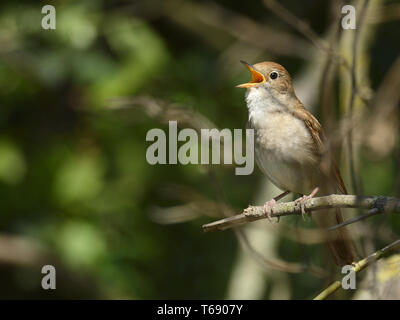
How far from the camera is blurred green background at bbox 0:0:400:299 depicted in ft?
19.9

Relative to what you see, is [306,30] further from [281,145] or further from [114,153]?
[114,153]

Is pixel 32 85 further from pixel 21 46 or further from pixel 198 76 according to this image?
pixel 198 76

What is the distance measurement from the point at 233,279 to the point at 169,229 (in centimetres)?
127

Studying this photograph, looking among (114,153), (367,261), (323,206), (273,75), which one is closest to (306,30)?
(273,75)

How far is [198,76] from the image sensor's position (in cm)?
658

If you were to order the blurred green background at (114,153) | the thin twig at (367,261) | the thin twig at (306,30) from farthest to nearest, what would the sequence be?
1. the blurred green background at (114,153)
2. the thin twig at (306,30)
3. the thin twig at (367,261)

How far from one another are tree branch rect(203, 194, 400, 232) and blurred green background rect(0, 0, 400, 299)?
2457 millimetres

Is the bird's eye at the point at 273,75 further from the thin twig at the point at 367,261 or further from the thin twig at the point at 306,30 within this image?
the thin twig at the point at 367,261

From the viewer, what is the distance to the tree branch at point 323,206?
9.26 feet

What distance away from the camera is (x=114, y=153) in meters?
6.42

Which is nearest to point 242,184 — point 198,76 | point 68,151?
point 198,76

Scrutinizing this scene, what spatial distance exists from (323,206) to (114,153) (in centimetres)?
358

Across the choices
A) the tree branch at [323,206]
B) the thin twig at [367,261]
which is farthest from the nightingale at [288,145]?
the thin twig at [367,261]

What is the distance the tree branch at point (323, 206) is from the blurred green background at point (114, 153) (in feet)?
8.06
